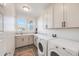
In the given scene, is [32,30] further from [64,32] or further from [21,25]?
[64,32]

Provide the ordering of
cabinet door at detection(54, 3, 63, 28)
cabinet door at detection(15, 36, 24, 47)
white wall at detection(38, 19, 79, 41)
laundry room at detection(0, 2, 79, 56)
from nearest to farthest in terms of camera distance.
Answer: laundry room at detection(0, 2, 79, 56) < cabinet door at detection(15, 36, 24, 47) < white wall at detection(38, 19, 79, 41) < cabinet door at detection(54, 3, 63, 28)

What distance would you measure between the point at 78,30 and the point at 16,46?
1052mm

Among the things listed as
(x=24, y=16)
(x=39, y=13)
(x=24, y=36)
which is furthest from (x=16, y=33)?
(x=39, y=13)

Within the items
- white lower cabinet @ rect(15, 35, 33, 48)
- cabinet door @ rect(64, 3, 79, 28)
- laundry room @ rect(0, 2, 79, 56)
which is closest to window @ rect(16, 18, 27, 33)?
laundry room @ rect(0, 2, 79, 56)

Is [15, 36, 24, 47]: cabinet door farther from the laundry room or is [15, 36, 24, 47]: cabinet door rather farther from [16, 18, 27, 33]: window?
[16, 18, 27, 33]: window

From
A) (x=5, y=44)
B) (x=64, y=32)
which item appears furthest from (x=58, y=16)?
(x=5, y=44)

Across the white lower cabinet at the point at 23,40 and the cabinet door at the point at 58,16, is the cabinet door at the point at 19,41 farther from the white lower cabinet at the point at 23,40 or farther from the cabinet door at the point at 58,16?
the cabinet door at the point at 58,16

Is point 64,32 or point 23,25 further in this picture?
point 64,32

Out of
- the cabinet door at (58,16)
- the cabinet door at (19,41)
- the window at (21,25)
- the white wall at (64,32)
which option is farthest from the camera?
the cabinet door at (58,16)

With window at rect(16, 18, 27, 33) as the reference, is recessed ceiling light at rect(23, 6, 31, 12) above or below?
above

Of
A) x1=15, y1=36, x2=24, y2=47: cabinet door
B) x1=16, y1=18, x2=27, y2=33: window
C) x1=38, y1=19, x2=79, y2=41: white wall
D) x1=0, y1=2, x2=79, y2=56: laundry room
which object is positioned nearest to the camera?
x1=0, y1=2, x2=79, y2=56: laundry room

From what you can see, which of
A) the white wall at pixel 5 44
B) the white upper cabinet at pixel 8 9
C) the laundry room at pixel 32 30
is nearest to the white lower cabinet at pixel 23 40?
the laundry room at pixel 32 30

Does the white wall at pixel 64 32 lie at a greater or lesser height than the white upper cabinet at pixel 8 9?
lesser

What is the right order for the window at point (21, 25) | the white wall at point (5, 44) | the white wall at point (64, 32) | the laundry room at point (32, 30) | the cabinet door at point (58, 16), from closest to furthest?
the white wall at point (5, 44) < the laundry room at point (32, 30) < the window at point (21, 25) < the white wall at point (64, 32) < the cabinet door at point (58, 16)
